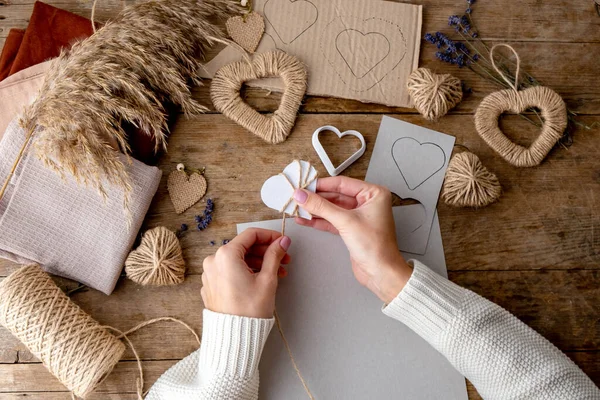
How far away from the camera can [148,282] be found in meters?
1.28

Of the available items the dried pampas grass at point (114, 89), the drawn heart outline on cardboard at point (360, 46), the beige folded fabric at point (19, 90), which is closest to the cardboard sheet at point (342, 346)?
the dried pampas grass at point (114, 89)

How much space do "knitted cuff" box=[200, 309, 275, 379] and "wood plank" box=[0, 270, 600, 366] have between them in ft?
0.55

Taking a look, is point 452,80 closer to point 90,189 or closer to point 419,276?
point 419,276

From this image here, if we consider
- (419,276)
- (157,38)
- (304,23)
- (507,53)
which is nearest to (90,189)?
(157,38)

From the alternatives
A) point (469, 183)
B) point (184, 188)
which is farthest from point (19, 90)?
point (469, 183)

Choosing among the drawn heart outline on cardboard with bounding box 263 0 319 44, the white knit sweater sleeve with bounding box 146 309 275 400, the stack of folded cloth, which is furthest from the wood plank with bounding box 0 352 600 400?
the drawn heart outline on cardboard with bounding box 263 0 319 44

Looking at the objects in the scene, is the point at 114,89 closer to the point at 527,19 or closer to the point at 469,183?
the point at 469,183

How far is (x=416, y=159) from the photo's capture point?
1.40 metres

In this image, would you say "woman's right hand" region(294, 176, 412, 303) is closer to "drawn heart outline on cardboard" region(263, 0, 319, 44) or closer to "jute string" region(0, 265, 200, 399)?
"drawn heart outline on cardboard" region(263, 0, 319, 44)

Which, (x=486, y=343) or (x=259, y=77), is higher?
(x=259, y=77)

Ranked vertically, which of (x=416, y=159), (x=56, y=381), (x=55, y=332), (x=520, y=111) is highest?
(x=520, y=111)

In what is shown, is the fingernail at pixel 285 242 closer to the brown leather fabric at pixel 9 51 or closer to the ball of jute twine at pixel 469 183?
the ball of jute twine at pixel 469 183

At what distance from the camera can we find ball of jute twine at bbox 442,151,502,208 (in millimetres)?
1327

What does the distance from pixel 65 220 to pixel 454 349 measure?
3.45 ft
